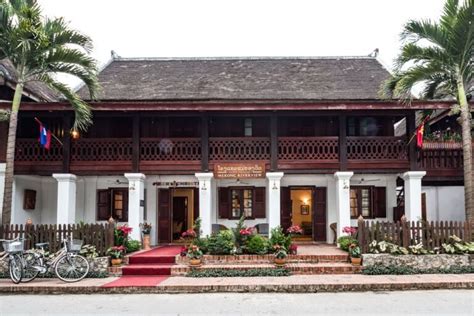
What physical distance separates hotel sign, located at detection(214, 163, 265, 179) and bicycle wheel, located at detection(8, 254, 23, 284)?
20.8ft

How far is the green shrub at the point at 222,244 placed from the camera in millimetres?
12336

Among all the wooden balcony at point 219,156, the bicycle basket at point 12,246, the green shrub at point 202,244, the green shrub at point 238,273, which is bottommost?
the green shrub at point 238,273

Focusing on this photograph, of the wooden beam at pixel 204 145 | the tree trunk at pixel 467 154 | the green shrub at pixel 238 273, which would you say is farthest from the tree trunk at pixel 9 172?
the tree trunk at pixel 467 154

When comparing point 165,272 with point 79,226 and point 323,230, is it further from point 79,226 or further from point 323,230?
point 323,230

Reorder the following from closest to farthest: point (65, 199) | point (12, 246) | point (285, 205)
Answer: point (12, 246), point (65, 199), point (285, 205)

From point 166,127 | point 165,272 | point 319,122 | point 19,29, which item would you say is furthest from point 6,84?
point 319,122

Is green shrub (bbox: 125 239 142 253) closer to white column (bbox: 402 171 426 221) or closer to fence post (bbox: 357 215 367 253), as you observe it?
fence post (bbox: 357 215 367 253)

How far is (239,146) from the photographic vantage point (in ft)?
49.5

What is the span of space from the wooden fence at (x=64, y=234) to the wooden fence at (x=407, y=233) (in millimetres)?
6971

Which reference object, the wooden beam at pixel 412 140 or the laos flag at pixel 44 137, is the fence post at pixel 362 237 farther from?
the laos flag at pixel 44 137

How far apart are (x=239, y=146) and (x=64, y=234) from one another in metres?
6.20

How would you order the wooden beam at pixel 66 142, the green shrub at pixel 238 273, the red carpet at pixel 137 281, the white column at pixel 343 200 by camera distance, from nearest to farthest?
the red carpet at pixel 137 281 < the green shrub at pixel 238 273 < the white column at pixel 343 200 < the wooden beam at pixel 66 142

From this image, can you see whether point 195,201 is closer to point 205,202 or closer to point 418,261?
point 205,202

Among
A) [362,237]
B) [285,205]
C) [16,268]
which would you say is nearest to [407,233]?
[362,237]
